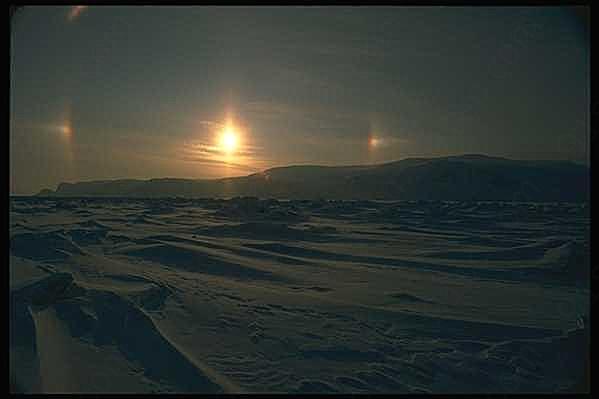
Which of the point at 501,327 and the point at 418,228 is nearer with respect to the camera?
the point at 501,327

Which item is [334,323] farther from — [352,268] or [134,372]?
[352,268]

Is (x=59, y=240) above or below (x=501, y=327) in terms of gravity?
above

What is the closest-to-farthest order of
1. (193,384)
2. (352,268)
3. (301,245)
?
(193,384) → (352,268) → (301,245)

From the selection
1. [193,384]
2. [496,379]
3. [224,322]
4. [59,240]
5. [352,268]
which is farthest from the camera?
[59,240]

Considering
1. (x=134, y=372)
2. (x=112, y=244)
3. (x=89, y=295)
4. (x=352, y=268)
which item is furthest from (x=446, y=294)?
(x=112, y=244)

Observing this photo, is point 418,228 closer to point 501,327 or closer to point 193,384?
point 501,327

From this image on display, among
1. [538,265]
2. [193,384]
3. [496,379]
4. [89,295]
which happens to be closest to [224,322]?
[193,384]
